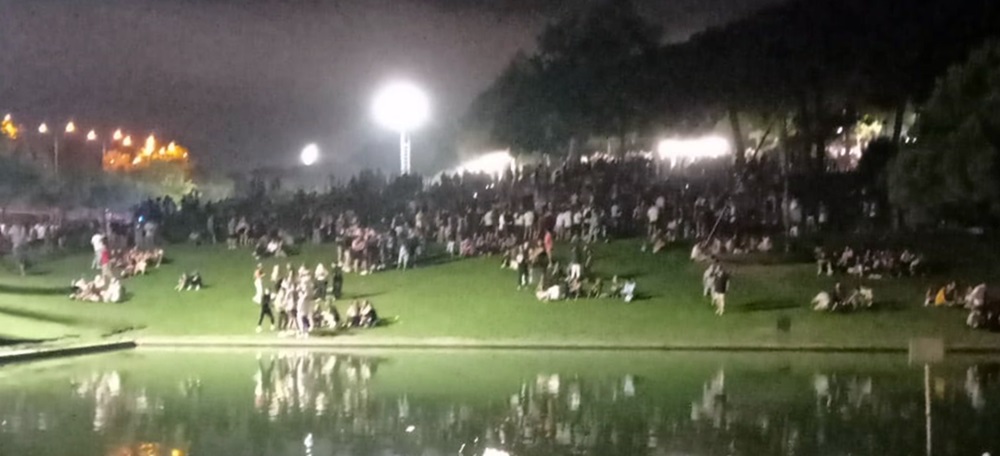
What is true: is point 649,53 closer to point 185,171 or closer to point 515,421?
point 185,171

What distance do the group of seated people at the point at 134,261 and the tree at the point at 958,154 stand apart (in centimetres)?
2191

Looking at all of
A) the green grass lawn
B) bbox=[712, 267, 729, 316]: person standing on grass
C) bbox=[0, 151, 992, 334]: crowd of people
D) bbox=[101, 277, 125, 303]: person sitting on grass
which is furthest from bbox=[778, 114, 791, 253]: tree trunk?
bbox=[101, 277, 125, 303]: person sitting on grass

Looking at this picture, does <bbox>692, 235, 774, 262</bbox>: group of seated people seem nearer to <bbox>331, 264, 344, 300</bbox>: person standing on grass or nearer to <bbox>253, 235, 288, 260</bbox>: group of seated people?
<bbox>331, 264, 344, 300</bbox>: person standing on grass

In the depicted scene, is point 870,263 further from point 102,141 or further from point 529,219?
point 102,141

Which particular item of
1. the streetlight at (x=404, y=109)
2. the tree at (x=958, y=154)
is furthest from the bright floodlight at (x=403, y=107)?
the tree at (x=958, y=154)

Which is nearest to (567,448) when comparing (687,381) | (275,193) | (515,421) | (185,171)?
(515,421)

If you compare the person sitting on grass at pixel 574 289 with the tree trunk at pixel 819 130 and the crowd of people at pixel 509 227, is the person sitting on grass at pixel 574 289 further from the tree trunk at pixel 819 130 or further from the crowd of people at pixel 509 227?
the tree trunk at pixel 819 130

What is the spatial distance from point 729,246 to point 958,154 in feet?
21.8

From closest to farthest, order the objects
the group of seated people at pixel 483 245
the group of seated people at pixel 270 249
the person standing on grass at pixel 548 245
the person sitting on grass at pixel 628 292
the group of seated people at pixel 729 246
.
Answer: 1. the person sitting on grass at pixel 628 292
2. the person standing on grass at pixel 548 245
3. the group of seated people at pixel 729 246
4. the group of seated people at pixel 483 245
5. the group of seated people at pixel 270 249

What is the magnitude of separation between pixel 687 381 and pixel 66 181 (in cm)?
3431

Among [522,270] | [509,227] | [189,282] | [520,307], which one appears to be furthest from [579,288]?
Answer: [189,282]

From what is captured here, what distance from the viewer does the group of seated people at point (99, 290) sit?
34406 mm

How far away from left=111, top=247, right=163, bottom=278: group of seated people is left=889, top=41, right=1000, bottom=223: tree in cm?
2191

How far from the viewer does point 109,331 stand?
32156 millimetres
